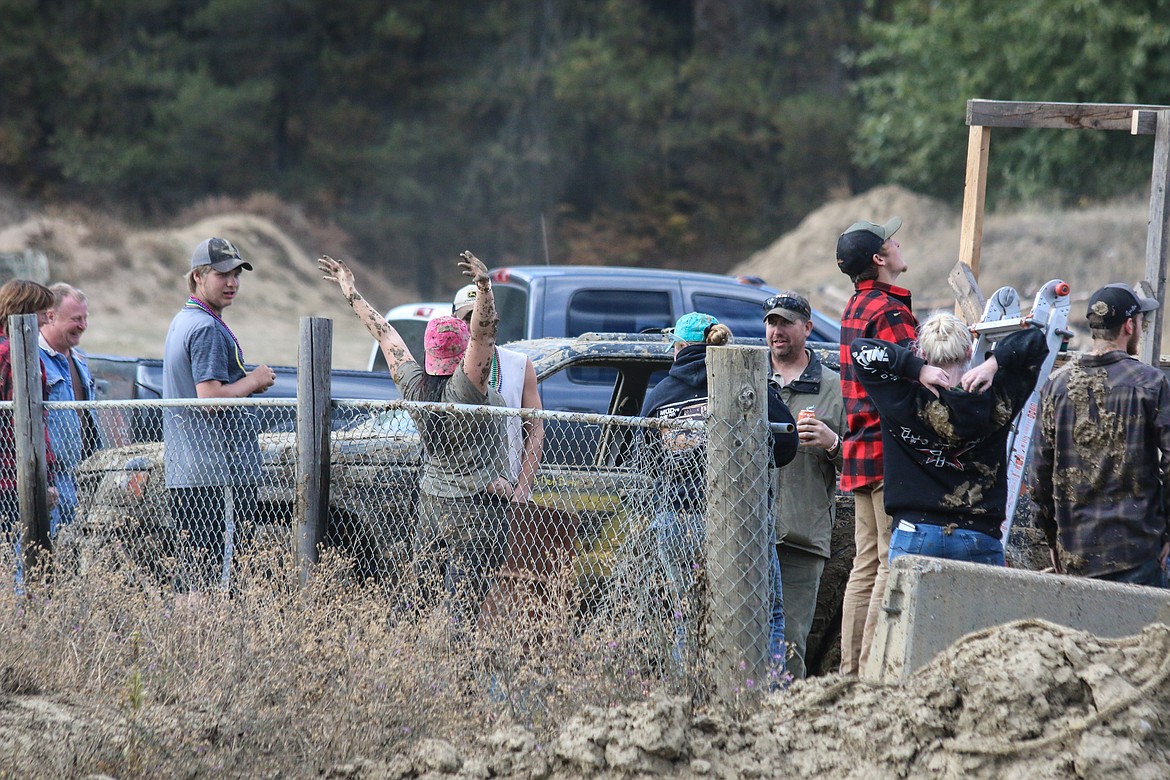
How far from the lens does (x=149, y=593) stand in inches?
187

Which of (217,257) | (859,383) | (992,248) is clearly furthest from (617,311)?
(992,248)

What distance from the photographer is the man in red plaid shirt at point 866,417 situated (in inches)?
176

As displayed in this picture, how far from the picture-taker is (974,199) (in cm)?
566

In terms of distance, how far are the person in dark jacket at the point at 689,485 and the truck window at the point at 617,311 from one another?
3.11m

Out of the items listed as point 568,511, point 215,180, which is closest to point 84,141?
point 215,180

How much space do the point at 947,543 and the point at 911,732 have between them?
0.87 meters

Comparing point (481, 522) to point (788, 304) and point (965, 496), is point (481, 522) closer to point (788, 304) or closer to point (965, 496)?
point (788, 304)

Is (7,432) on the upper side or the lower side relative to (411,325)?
lower

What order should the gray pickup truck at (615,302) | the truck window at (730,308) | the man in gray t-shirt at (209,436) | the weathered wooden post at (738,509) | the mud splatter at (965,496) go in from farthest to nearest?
the truck window at (730,308)
the gray pickup truck at (615,302)
the man in gray t-shirt at (209,436)
the mud splatter at (965,496)
the weathered wooden post at (738,509)

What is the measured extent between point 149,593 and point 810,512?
269 cm

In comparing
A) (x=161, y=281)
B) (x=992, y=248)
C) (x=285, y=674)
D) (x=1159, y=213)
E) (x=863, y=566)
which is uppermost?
(x=992, y=248)

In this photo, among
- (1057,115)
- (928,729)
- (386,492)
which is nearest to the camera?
(928,729)

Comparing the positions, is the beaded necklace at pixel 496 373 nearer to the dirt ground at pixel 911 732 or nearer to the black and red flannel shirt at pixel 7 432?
the dirt ground at pixel 911 732

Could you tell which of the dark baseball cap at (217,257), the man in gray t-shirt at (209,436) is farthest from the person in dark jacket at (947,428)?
the dark baseball cap at (217,257)
